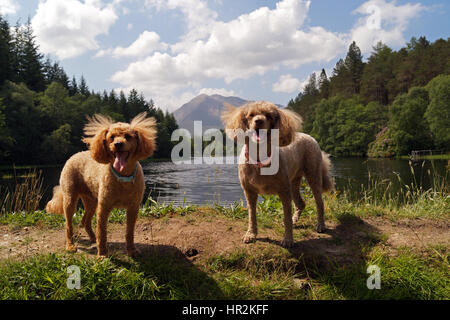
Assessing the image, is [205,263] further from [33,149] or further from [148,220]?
[33,149]

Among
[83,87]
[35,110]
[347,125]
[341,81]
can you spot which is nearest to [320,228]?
[35,110]

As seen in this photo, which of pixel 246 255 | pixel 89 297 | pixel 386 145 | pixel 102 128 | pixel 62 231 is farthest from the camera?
pixel 386 145

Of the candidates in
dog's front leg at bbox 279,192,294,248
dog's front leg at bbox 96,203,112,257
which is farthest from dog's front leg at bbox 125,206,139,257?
dog's front leg at bbox 279,192,294,248

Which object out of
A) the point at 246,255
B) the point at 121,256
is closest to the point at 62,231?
the point at 121,256

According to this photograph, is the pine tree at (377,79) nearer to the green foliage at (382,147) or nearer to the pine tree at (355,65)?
the pine tree at (355,65)

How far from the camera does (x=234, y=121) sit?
359 cm

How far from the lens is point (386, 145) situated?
4544 cm

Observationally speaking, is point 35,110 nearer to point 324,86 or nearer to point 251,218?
point 251,218

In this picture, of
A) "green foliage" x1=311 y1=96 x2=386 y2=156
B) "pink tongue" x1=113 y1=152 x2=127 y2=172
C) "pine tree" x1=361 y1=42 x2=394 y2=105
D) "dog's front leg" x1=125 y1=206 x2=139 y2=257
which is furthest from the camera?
"pine tree" x1=361 y1=42 x2=394 y2=105

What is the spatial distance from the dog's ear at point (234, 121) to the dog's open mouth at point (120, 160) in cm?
130

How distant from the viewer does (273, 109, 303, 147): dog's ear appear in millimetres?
3534

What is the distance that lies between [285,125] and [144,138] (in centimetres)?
171

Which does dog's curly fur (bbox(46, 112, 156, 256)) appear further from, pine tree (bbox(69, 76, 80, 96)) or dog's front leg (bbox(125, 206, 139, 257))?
pine tree (bbox(69, 76, 80, 96))

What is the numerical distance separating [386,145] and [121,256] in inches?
1974
